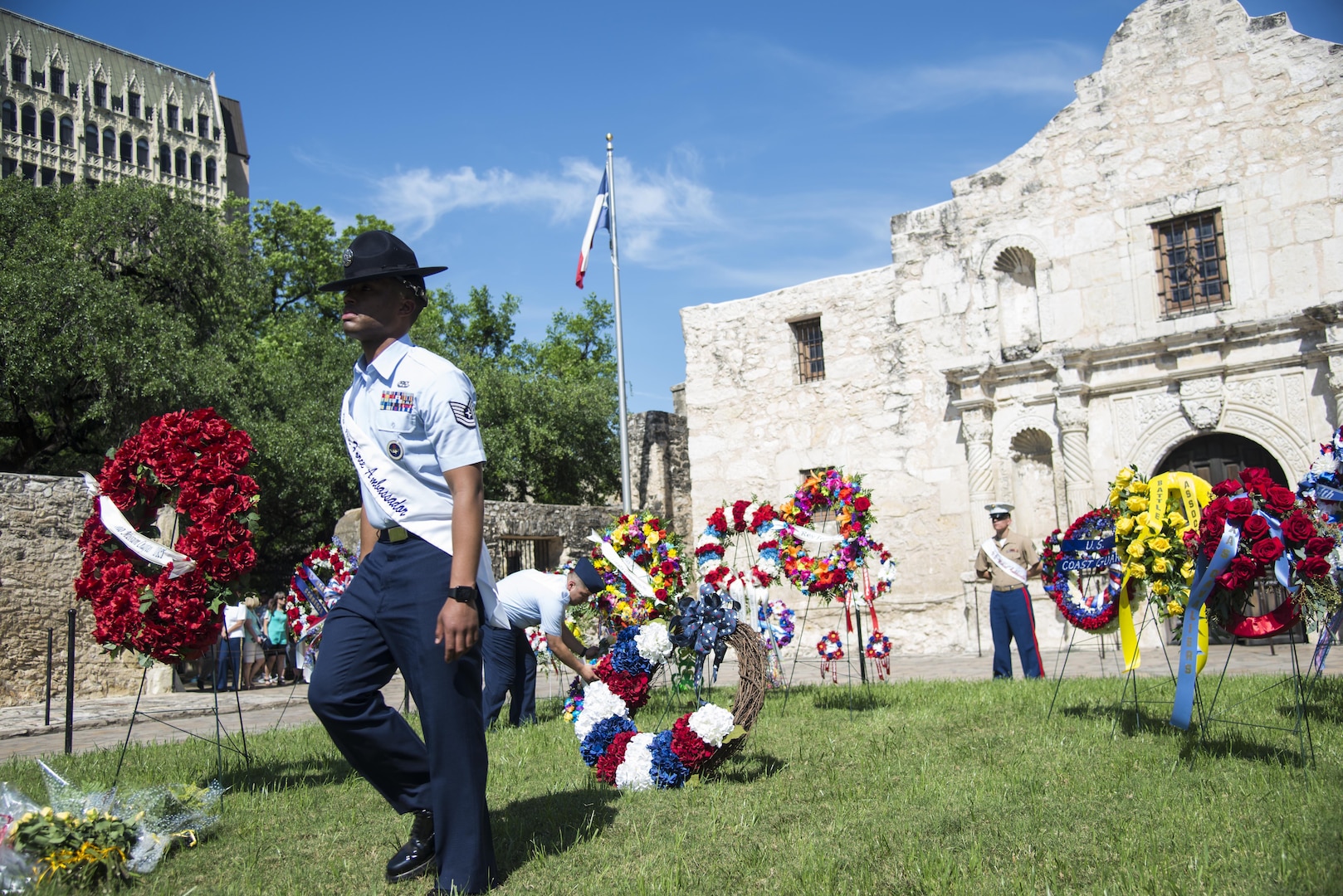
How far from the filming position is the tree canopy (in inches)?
756

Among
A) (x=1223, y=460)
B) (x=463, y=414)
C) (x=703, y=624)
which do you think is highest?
(x=463, y=414)

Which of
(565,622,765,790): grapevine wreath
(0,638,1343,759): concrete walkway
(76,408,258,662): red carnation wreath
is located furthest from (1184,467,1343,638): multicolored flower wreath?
(76,408,258,662): red carnation wreath

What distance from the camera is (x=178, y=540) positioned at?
5859mm

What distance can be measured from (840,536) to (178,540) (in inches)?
211

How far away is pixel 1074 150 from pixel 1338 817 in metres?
14.1

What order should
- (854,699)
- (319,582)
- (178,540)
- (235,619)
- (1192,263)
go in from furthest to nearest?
(235,619) → (1192,263) → (319,582) → (854,699) → (178,540)

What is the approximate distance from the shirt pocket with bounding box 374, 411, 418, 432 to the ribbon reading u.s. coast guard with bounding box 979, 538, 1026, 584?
305 inches

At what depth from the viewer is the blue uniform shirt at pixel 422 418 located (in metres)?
3.70

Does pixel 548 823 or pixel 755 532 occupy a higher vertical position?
pixel 755 532

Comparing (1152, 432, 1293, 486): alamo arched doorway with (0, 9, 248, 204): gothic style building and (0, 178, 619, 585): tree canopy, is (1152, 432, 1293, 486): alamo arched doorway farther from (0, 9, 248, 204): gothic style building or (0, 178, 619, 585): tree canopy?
(0, 9, 248, 204): gothic style building

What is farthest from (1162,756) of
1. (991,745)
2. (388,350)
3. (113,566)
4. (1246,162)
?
(1246,162)

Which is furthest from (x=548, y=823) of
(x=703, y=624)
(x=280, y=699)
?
(x=280, y=699)

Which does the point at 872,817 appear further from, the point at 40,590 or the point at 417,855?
the point at 40,590

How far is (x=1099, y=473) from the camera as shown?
15.5 metres
